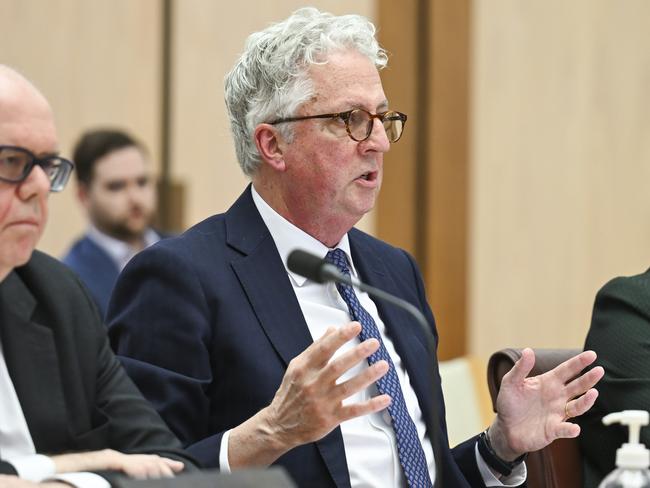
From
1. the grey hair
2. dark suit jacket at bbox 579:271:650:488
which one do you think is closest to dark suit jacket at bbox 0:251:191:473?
the grey hair

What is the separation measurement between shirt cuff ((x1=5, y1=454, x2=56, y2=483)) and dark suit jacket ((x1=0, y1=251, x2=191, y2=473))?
0.10m

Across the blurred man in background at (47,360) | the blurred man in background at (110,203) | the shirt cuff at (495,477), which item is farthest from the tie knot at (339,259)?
the blurred man in background at (110,203)

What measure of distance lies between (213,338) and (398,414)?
0.40 m

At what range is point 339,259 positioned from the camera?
2.67 m

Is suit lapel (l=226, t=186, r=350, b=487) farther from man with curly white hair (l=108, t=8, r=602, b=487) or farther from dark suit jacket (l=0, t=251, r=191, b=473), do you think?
dark suit jacket (l=0, t=251, r=191, b=473)

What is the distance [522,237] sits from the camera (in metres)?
5.85

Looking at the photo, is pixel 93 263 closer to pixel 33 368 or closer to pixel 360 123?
pixel 360 123

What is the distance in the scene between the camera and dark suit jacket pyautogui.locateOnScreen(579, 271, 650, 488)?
8.29ft

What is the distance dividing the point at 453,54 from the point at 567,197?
96 cm

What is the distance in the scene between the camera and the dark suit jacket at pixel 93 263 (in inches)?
195

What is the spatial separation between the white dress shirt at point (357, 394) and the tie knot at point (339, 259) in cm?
2

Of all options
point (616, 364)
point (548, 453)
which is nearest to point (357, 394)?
point (548, 453)

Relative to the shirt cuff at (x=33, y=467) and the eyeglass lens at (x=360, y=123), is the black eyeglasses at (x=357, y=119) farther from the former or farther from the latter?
the shirt cuff at (x=33, y=467)

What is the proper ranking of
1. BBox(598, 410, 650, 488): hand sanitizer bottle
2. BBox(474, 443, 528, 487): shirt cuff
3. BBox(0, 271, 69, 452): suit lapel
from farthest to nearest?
BBox(474, 443, 528, 487): shirt cuff → BBox(0, 271, 69, 452): suit lapel → BBox(598, 410, 650, 488): hand sanitizer bottle
